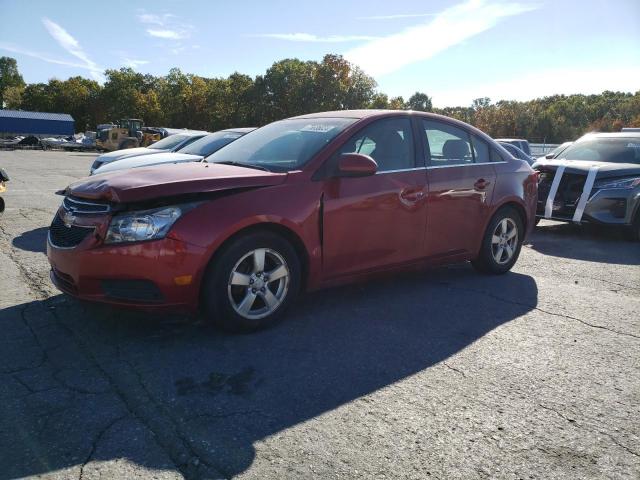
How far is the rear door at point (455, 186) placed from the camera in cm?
472

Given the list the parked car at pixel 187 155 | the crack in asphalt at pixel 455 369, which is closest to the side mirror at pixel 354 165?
the crack in asphalt at pixel 455 369

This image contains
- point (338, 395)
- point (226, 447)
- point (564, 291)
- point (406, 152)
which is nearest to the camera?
point (226, 447)

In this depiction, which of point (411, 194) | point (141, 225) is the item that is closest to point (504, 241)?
point (411, 194)

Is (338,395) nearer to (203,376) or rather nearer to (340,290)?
(203,376)

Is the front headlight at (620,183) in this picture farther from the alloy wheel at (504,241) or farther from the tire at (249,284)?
the tire at (249,284)

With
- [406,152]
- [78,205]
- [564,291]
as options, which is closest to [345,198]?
[406,152]

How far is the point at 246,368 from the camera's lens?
312 cm

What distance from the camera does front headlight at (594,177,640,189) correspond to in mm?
7785

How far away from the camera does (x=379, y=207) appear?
424 cm

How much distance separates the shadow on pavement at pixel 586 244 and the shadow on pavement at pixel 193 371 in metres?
2.87

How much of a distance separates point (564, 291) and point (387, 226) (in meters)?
2.11

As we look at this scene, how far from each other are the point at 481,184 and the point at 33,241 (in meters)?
5.26

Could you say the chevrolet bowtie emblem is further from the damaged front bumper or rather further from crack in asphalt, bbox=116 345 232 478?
the damaged front bumper

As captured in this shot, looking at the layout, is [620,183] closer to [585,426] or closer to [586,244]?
[586,244]
